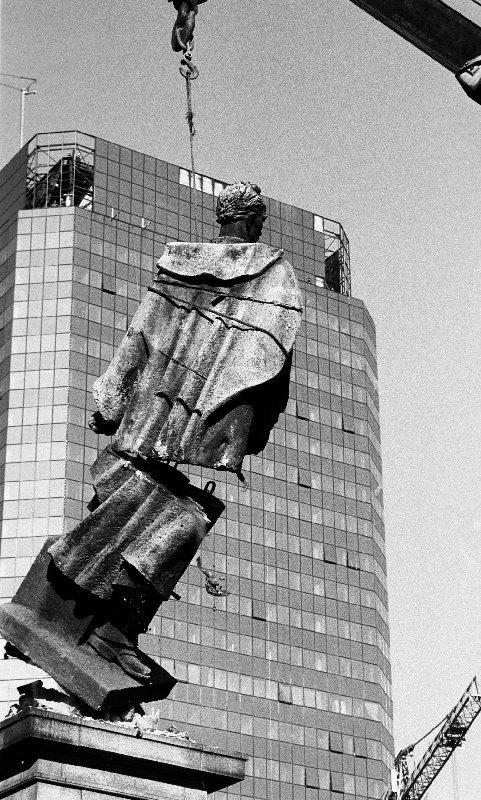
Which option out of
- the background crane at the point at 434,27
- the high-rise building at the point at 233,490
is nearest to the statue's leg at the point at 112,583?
the background crane at the point at 434,27

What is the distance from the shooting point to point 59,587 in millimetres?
12680

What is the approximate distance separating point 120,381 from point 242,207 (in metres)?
A: 1.69

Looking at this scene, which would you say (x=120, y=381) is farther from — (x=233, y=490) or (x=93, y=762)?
(x=233, y=490)

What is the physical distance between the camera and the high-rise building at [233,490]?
3765 inches

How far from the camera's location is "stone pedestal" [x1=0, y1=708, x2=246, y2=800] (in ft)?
37.5

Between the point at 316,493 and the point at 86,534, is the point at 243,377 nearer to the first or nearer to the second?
the point at 86,534

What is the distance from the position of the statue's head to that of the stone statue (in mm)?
221

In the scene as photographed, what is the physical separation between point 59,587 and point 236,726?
8510 centimetres

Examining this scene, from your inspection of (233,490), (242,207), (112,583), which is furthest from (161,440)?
(233,490)

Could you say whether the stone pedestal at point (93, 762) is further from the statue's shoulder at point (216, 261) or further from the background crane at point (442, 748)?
the background crane at point (442, 748)

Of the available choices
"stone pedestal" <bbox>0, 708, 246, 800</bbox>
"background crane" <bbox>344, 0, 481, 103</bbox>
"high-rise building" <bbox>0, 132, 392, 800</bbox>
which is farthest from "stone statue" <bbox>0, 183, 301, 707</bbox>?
"high-rise building" <bbox>0, 132, 392, 800</bbox>

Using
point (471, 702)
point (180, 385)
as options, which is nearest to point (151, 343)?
point (180, 385)

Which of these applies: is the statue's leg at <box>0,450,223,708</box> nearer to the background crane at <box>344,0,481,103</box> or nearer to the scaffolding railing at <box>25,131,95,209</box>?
the background crane at <box>344,0,481,103</box>

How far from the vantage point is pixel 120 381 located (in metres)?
13.2
